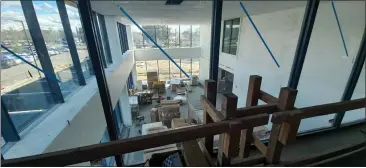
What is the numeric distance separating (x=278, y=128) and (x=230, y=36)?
18.3 feet

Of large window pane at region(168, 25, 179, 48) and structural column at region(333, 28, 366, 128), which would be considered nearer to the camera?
structural column at region(333, 28, 366, 128)

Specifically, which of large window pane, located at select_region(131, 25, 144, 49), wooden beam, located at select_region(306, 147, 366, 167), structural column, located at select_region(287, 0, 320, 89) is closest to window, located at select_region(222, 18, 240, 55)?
structural column, located at select_region(287, 0, 320, 89)

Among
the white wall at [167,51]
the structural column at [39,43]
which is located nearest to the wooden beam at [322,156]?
the structural column at [39,43]

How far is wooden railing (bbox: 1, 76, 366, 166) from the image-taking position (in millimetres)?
508

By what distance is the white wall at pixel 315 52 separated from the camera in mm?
2227

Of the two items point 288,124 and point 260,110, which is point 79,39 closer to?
point 260,110

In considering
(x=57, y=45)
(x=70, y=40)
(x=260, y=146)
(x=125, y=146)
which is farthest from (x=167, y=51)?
(x=125, y=146)

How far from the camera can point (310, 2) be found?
1075 mm

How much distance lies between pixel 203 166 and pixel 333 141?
130cm

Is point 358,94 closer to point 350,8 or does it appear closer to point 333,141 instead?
point 350,8

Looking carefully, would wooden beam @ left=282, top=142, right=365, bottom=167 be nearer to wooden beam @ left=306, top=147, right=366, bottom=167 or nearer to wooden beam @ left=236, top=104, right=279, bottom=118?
wooden beam @ left=306, top=147, right=366, bottom=167

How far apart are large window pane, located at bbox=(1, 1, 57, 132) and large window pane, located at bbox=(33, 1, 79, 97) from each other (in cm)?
24

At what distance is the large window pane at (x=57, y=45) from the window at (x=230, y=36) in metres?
4.70

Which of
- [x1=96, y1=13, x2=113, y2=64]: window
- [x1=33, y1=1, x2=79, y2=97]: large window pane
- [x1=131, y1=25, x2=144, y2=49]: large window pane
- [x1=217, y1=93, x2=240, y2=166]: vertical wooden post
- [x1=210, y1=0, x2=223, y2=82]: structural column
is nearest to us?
[x1=217, y1=93, x2=240, y2=166]: vertical wooden post
